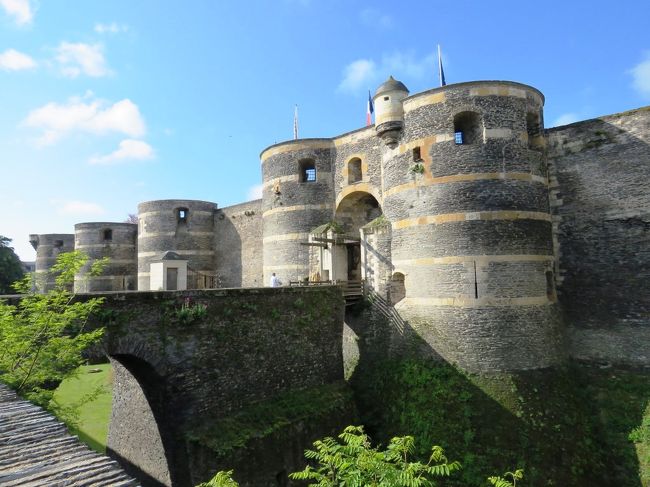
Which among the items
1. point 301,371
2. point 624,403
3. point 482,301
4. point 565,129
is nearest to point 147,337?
point 301,371

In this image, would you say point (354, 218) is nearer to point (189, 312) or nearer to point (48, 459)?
point (189, 312)

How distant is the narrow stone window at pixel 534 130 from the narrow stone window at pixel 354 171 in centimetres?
688

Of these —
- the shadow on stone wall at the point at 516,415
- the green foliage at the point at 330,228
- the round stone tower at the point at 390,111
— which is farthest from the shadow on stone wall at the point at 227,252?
the shadow on stone wall at the point at 516,415

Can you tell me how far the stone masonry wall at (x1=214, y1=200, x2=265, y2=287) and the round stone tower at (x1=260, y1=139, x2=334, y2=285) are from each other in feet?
14.5

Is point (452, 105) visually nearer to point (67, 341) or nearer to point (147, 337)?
point (147, 337)

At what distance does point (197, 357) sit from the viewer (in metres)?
10.8

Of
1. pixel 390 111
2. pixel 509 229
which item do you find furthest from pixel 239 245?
pixel 509 229

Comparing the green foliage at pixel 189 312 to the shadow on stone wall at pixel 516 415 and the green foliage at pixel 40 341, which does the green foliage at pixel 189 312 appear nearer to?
the green foliage at pixel 40 341

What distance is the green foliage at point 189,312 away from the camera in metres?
10.6

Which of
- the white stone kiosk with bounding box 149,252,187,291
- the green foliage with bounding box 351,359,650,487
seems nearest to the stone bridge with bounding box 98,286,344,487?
the green foliage with bounding box 351,359,650,487

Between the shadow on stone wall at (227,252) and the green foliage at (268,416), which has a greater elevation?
the shadow on stone wall at (227,252)

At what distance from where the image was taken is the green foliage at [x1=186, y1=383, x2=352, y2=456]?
10266 millimetres

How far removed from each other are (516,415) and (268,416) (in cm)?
726

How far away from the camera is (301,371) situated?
520 inches
